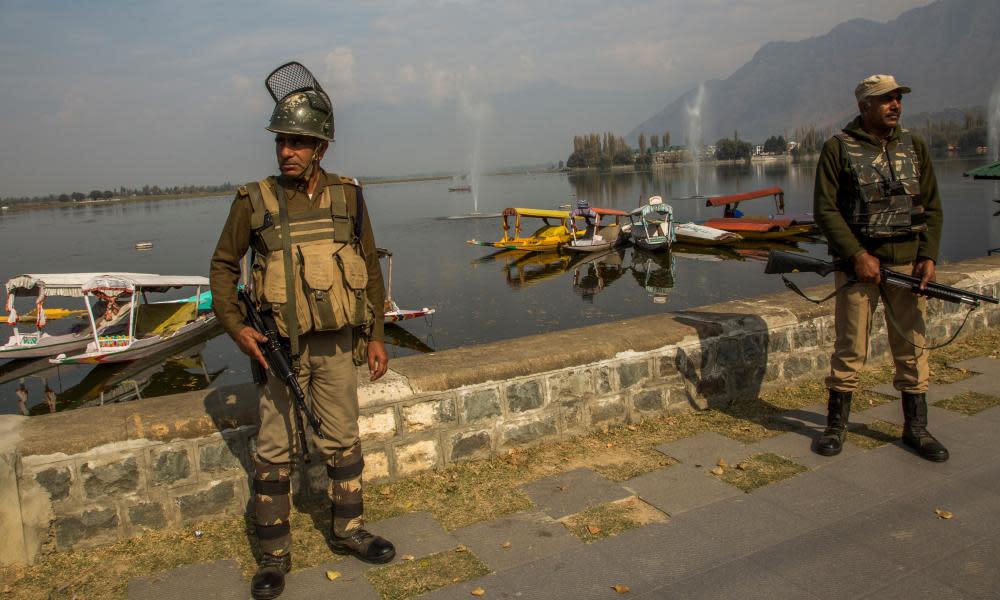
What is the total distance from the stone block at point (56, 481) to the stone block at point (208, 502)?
0.53 metres

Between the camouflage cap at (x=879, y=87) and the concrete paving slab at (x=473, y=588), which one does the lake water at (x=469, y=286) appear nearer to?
the concrete paving slab at (x=473, y=588)

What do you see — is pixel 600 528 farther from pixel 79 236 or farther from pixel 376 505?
pixel 79 236

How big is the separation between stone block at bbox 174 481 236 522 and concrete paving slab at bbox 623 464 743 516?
2.27m

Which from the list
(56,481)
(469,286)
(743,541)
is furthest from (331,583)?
(469,286)

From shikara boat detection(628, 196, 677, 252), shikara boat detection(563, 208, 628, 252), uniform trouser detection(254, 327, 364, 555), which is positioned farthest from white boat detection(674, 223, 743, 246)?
uniform trouser detection(254, 327, 364, 555)

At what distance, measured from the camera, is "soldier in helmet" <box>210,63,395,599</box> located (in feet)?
11.3

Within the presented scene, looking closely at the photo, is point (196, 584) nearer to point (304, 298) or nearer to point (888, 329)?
point (304, 298)

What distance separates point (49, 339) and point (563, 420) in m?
19.9

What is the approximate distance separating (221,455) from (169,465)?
0.87 ft

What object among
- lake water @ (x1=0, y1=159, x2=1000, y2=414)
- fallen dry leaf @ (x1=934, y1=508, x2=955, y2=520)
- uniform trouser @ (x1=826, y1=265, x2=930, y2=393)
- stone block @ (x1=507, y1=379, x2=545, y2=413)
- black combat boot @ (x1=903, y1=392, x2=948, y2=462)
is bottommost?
lake water @ (x1=0, y1=159, x2=1000, y2=414)

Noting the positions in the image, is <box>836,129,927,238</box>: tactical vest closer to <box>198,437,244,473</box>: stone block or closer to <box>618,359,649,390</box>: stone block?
<box>618,359,649,390</box>: stone block

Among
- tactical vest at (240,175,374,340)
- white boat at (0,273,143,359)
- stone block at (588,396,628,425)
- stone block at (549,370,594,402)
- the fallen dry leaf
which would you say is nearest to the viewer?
tactical vest at (240,175,374,340)

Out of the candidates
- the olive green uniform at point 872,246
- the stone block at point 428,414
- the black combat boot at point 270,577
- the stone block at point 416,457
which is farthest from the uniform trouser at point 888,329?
the black combat boot at point 270,577

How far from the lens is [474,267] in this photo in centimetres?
3284
